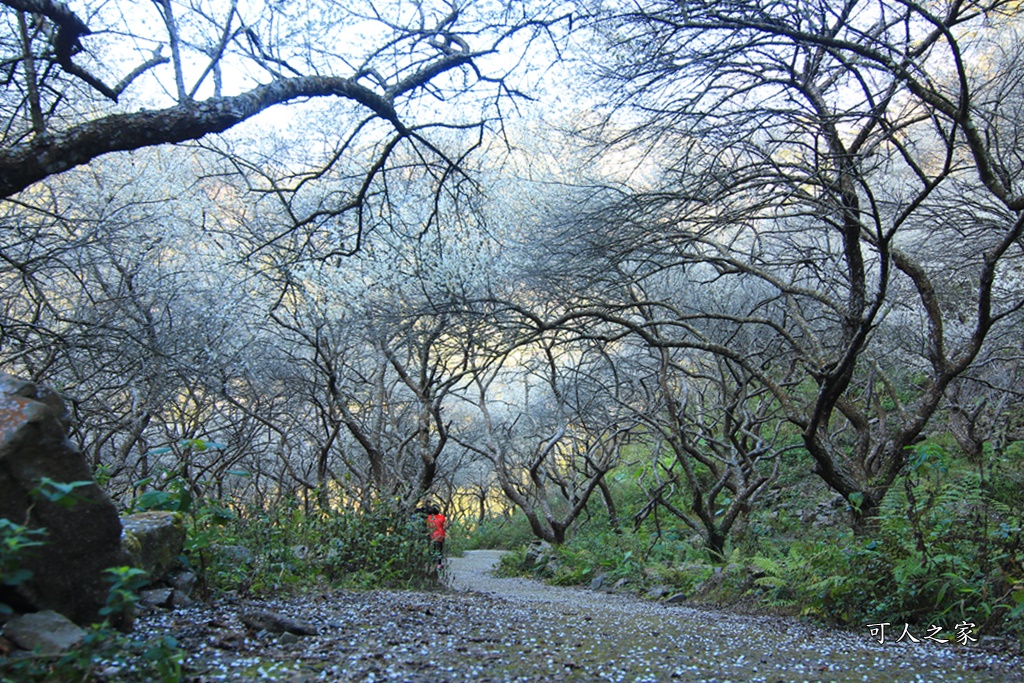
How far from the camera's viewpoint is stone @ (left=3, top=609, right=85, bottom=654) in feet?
7.91

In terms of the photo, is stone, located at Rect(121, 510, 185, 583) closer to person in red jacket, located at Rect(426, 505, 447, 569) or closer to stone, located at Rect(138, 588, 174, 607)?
stone, located at Rect(138, 588, 174, 607)

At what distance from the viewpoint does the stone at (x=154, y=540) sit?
353 centimetres

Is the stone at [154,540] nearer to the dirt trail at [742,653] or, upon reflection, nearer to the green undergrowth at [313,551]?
the green undergrowth at [313,551]

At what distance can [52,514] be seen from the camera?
8.88 feet

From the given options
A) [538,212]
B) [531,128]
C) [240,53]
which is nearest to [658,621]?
[240,53]

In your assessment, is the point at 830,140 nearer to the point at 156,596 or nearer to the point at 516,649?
the point at 516,649

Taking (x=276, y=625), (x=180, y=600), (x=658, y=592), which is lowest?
(x=658, y=592)

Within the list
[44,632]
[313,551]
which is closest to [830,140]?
[313,551]

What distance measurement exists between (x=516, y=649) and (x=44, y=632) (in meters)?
2.34

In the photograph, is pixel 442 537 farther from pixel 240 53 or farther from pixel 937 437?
pixel 937 437

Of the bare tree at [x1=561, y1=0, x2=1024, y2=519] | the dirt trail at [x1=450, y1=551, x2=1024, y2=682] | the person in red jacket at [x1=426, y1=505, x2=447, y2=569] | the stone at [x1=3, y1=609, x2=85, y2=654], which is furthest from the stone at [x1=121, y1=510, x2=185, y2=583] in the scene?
the bare tree at [x1=561, y1=0, x2=1024, y2=519]

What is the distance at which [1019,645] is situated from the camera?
3922 mm

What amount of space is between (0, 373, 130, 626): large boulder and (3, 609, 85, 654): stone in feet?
0.40

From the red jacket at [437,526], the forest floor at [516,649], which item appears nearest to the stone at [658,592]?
the forest floor at [516,649]
